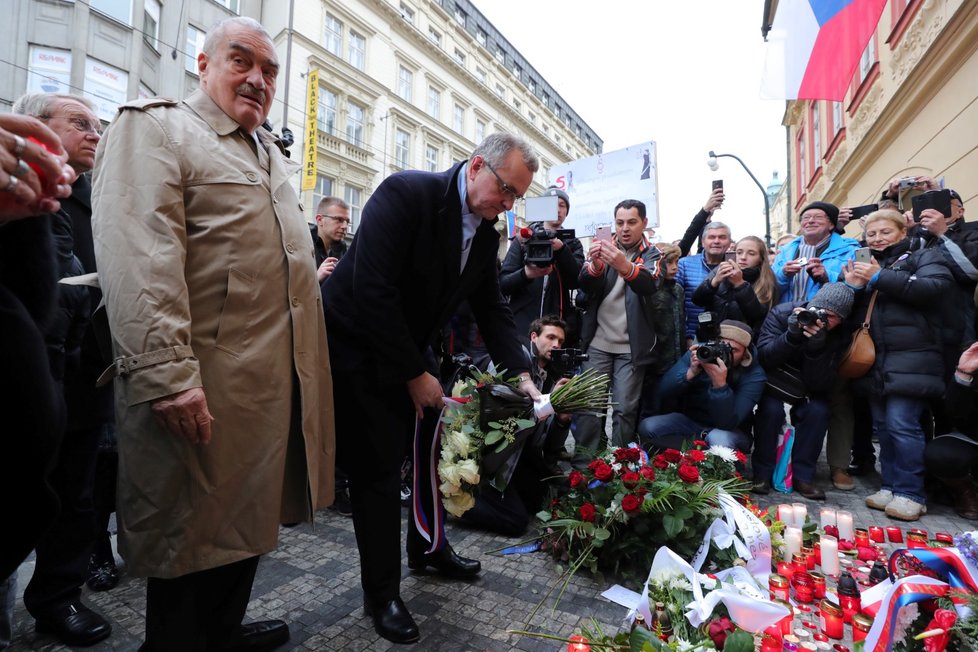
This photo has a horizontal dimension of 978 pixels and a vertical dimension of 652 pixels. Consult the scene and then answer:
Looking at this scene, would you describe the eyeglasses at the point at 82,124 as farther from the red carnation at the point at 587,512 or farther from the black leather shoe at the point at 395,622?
the red carnation at the point at 587,512

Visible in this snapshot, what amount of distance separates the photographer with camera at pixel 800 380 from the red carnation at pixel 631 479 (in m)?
1.78

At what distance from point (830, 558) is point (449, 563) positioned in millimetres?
1866

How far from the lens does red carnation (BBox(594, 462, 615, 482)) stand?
2594 millimetres

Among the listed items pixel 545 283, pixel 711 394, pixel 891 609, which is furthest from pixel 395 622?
pixel 545 283

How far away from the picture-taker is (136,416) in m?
1.35

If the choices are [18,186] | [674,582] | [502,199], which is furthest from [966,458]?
[18,186]

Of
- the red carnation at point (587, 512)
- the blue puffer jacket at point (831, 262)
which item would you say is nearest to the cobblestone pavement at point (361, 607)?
the red carnation at point (587, 512)

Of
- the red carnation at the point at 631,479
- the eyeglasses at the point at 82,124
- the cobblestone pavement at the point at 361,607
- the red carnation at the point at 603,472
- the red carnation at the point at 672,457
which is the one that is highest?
the eyeglasses at the point at 82,124

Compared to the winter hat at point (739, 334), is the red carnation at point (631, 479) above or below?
below

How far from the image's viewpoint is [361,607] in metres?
2.20

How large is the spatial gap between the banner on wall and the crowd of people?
113 inches

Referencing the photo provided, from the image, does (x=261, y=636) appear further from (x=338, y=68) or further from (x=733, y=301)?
(x=338, y=68)

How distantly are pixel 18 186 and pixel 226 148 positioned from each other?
2.86 ft

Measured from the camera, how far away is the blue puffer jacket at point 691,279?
4.63 meters
